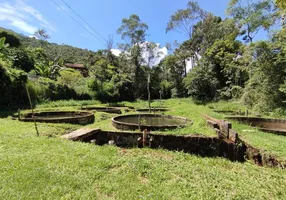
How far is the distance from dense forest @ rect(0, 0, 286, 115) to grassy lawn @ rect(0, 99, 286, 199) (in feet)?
8.67

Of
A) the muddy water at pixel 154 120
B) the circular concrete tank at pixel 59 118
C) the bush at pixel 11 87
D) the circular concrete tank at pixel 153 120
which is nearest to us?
the circular concrete tank at pixel 59 118

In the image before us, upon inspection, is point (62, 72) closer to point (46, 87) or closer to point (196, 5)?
point (46, 87)

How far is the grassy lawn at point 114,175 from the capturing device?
3.38 meters

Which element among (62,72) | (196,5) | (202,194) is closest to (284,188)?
(202,194)

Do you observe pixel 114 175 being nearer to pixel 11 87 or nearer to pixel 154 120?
pixel 154 120

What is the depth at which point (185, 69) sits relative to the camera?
33344 millimetres

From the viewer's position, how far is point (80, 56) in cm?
5041

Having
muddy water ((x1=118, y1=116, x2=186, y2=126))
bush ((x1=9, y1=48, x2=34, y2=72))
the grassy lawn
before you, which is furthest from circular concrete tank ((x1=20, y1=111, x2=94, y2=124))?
bush ((x1=9, y1=48, x2=34, y2=72))

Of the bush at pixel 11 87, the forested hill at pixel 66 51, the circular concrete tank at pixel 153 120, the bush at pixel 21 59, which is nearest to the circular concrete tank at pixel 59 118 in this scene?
the circular concrete tank at pixel 153 120

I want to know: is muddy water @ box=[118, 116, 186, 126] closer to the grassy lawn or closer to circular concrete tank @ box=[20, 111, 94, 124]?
circular concrete tank @ box=[20, 111, 94, 124]

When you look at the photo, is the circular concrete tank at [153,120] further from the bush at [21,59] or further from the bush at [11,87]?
the bush at [21,59]

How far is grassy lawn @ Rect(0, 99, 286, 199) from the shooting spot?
3377mm

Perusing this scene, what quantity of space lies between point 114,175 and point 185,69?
31.0m

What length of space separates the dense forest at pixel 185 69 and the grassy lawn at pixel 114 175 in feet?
8.67
